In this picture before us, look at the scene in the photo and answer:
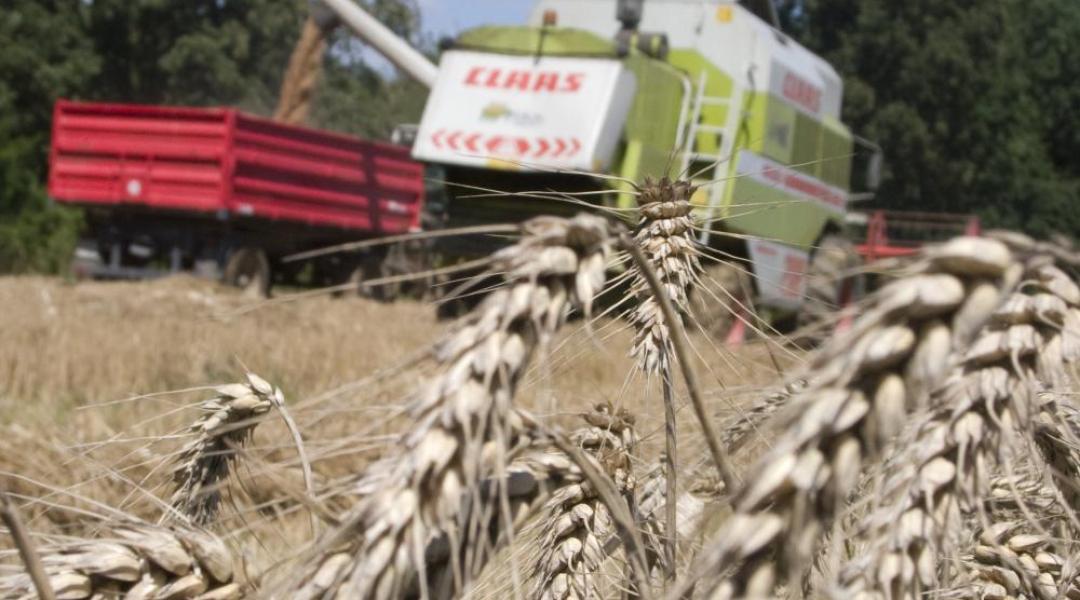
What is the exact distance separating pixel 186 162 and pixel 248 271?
4.31 ft

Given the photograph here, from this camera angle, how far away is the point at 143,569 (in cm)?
109

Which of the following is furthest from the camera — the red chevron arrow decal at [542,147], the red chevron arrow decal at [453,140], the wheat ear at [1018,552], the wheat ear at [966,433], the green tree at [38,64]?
Result: the green tree at [38,64]

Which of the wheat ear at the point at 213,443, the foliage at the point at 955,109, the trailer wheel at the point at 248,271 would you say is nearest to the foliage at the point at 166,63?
the trailer wheel at the point at 248,271

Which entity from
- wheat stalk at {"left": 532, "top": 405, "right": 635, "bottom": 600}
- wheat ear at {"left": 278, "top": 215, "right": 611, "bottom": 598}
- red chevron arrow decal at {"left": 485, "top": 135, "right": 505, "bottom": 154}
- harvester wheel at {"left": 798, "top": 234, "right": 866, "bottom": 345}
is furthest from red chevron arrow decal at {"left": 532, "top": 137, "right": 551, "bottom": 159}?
wheat ear at {"left": 278, "top": 215, "right": 611, "bottom": 598}

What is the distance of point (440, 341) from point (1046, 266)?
38 centimetres

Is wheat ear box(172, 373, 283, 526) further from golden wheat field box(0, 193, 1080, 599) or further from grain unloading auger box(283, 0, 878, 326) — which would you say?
grain unloading auger box(283, 0, 878, 326)

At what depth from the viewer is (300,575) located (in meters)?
1.00

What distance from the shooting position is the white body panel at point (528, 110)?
12.5m

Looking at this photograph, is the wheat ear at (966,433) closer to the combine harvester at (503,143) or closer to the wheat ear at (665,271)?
the wheat ear at (665,271)

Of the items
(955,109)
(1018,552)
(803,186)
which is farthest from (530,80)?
(955,109)

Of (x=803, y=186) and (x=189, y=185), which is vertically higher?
(x=803, y=186)

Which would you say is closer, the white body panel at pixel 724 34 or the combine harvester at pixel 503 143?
the combine harvester at pixel 503 143

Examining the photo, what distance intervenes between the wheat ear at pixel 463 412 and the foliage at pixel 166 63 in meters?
26.1

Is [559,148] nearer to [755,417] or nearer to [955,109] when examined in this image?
[755,417]
